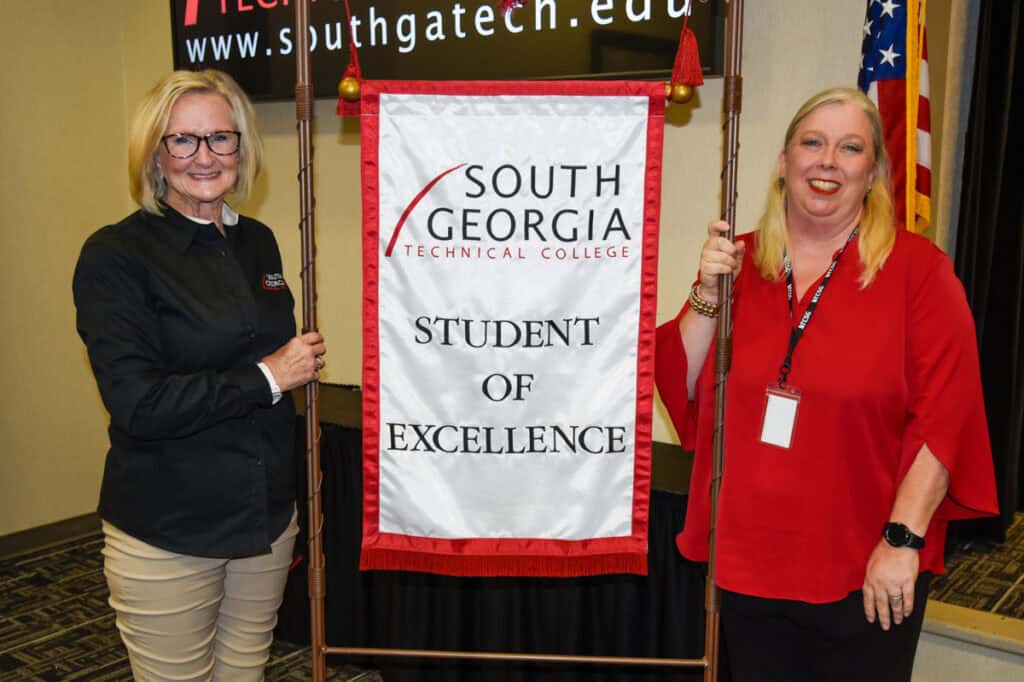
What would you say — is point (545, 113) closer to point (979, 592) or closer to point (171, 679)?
Answer: point (171, 679)

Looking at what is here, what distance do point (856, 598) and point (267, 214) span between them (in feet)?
9.38

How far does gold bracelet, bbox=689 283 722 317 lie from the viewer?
1687 mm

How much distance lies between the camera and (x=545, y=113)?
1.68m

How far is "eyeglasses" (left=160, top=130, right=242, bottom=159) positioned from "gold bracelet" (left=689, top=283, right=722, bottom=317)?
0.91m

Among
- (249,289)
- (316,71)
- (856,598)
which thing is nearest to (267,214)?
(316,71)

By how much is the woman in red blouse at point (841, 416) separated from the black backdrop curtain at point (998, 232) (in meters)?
1.84

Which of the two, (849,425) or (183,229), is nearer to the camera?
(849,425)

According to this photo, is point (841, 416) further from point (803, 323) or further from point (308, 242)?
point (308, 242)

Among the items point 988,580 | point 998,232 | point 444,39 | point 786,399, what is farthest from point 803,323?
point 998,232

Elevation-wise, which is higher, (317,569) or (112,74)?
(112,74)

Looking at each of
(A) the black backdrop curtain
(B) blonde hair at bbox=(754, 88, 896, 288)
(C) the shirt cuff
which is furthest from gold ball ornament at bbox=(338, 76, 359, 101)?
(A) the black backdrop curtain

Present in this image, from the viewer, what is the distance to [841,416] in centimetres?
154

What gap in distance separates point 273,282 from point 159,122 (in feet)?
1.22

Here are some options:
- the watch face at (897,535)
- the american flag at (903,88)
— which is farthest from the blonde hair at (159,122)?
the american flag at (903,88)
